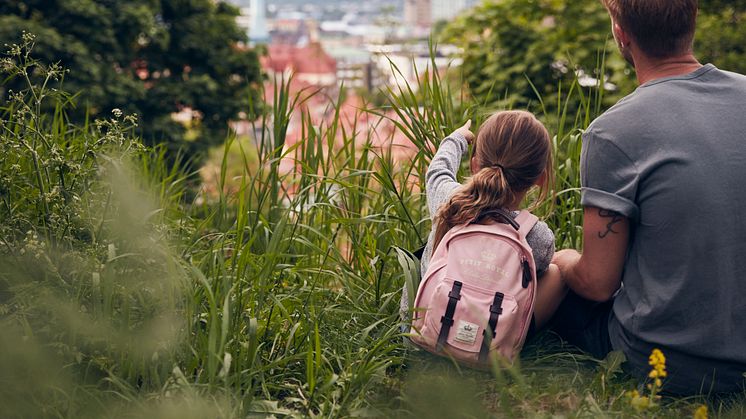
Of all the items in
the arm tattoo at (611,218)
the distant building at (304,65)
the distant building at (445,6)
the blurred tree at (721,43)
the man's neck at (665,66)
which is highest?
the man's neck at (665,66)

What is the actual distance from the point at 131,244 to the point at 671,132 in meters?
1.35

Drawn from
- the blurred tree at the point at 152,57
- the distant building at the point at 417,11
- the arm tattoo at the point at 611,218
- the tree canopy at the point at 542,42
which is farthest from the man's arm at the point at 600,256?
the distant building at the point at 417,11

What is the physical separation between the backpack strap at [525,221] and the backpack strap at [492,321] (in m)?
0.18

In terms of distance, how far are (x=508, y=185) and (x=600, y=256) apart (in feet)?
0.99

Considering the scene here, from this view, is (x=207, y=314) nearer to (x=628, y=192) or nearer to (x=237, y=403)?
(x=237, y=403)

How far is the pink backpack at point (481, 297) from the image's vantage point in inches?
89.2

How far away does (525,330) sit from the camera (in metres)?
2.33

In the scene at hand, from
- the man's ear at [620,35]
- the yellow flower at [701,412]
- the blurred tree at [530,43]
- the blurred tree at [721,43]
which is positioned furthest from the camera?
the blurred tree at [721,43]

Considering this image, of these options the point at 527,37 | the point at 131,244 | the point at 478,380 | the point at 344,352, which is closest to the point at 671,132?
the point at 478,380

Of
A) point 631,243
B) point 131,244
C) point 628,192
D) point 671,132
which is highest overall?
point 671,132

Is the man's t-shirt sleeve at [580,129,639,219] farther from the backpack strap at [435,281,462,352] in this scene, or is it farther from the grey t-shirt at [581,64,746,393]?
the backpack strap at [435,281,462,352]

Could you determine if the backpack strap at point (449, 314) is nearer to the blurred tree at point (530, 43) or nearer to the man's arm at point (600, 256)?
the man's arm at point (600, 256)

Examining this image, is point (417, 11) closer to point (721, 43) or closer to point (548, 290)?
point (721, 43)

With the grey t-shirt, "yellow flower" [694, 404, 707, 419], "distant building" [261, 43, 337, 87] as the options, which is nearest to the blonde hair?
the grey t-shirt
